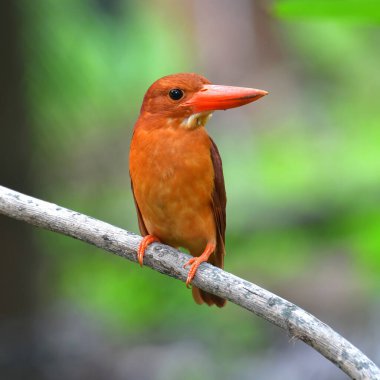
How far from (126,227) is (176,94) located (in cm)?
284

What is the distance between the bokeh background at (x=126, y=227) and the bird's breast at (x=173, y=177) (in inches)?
22.1

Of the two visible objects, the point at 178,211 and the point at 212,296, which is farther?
the point at 212,296

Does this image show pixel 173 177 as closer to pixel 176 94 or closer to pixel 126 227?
pixel 176 94

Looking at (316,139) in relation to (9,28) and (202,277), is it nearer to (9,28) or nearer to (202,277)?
(9,28)

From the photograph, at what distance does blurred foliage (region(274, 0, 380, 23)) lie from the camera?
123cm

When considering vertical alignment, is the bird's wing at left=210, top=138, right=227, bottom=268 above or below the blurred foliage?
above

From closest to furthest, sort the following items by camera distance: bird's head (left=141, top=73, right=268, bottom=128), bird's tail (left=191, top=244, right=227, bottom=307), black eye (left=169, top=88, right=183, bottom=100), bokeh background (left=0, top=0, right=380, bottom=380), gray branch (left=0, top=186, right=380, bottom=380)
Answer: gray branch (left=0, top=186, right=380, bottom=380)
bird's head (left=141, top=73, right=268, bottom=128)
black eye (left=169, top=88, right=183, bottom=100)
bird's tail (left=191, top=244, right=227, bottom=307)
bokeh background (left=0, top=0, right=380, bottom=380)

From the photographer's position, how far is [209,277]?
2193 mm

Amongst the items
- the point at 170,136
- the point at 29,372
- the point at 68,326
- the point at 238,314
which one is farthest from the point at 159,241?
the point at 238,314

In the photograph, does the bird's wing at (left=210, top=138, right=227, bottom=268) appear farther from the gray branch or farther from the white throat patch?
Result: the gray branch

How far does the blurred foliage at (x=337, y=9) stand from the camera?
123 cm

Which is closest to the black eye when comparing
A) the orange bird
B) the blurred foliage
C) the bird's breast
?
the orange bird

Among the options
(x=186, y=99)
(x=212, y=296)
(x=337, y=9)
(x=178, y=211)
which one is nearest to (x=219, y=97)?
(x=186, y=99)

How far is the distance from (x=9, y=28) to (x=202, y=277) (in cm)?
219
